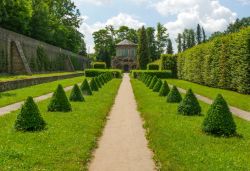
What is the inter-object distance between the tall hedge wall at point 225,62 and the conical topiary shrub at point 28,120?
16430 mm

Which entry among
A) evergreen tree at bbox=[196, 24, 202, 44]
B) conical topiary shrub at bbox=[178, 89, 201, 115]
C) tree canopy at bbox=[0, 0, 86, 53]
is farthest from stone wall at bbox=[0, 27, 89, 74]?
evergreen tree at bbox=[196, 24, 202, 44]

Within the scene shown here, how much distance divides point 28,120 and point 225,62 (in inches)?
832

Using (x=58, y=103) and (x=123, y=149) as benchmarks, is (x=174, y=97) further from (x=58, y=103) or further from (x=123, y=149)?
(x=123, y=149)

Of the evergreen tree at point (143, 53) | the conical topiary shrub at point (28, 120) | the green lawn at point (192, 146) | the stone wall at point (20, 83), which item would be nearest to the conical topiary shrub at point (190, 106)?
the green lawn at point (192, 146)

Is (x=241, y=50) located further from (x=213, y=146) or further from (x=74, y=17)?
(x=74, y=17)

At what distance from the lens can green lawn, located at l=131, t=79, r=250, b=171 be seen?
7.91 metres

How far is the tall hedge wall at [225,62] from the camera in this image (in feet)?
84.5

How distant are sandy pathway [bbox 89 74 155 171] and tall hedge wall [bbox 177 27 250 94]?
12963mm

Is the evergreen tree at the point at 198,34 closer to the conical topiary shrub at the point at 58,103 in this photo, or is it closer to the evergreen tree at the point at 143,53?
the evergreen tree at the point at 143,53

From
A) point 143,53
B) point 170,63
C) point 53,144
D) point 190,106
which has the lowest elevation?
point 170,63

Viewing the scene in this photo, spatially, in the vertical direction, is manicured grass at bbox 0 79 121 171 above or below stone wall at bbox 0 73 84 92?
above

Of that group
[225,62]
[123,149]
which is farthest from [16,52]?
[123,149]

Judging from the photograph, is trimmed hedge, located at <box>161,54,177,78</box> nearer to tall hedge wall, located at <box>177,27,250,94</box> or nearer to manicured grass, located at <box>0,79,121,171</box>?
tall hedge wall, located at <box>177,27,250,94</box>

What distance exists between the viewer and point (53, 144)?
31.4 feet
